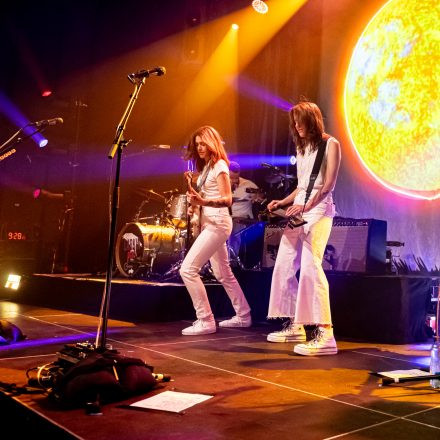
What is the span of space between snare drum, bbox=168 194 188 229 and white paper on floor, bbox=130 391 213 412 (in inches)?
219

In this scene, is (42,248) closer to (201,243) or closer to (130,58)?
(130,58)

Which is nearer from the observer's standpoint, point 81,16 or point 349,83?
point 349,83

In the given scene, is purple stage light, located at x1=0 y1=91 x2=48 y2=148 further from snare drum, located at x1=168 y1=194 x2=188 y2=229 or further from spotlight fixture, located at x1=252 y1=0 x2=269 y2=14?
spotlight fixture, located at x1=252 y1=0 x2=269 y2=14

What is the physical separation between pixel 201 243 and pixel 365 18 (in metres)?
4.75

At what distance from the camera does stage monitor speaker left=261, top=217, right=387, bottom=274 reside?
18.4 feet

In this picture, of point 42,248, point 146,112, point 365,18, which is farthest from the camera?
point 146,112

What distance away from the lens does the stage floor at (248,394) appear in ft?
7.20

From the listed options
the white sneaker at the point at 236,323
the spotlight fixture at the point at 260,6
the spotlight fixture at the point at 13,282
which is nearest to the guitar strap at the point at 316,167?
the white sneaker at the point at 236,323

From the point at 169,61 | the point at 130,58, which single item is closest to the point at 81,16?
the point at 130,58

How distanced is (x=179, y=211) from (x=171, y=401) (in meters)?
5.78

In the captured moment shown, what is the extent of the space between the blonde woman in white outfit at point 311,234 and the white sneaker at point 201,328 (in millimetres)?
744

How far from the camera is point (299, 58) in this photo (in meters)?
8.66

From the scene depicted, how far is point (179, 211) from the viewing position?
8.23 meters

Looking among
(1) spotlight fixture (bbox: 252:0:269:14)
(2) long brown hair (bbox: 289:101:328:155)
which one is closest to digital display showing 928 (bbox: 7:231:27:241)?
(1) spotlight fixture (bbox: 252:0:269:14)
